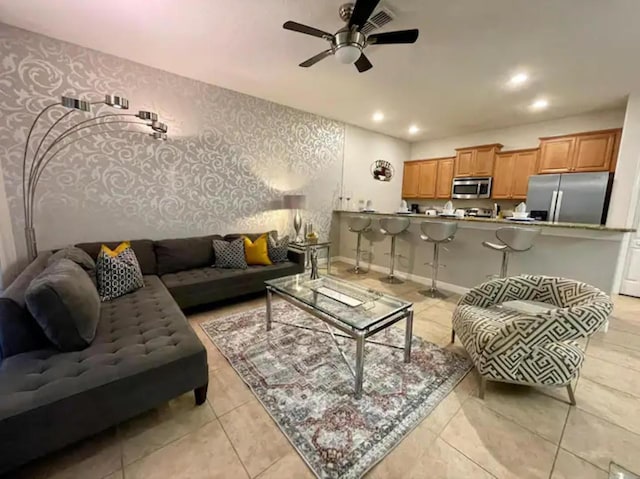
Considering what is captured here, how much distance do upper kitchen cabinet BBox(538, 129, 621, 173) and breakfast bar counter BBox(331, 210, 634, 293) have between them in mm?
1230

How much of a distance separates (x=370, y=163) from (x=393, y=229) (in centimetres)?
227

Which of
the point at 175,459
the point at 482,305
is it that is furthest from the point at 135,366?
the point at 482,305

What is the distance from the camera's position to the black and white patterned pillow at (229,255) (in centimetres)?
330

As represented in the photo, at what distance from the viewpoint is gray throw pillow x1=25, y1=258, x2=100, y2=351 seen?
136cm

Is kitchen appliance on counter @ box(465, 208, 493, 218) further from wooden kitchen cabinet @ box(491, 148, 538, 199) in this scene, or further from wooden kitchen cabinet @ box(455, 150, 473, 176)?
wooden kitchen cabinet @ box(455, 150, 473, 176)

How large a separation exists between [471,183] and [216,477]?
5993 millimetres

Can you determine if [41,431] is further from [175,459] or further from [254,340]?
[254,340]

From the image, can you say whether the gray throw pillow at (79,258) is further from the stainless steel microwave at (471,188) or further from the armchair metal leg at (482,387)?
the stainless steel microwave at (471,188)

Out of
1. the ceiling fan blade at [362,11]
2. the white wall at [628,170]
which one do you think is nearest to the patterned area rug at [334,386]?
the ceiling fan blade at [362,11]

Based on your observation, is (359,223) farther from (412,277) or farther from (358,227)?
(412,277)

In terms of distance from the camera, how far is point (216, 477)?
124 cm

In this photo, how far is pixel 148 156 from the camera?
312 centimetres

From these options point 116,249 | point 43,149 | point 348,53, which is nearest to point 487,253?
point 348,53

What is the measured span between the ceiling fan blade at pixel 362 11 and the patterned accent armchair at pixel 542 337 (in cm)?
221
